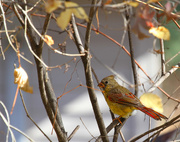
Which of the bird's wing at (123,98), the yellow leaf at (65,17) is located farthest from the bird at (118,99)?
the yellow leaf at (65,17)

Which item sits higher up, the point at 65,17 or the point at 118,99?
the point at 65,17

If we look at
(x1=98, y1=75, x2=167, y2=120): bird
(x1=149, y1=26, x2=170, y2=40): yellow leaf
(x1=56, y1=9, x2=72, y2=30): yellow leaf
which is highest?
(x1=56, y1=9, x2=72, y2=30): yellow leaf

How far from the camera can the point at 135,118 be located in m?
3.94

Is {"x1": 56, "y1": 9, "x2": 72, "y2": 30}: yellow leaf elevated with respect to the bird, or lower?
elevated

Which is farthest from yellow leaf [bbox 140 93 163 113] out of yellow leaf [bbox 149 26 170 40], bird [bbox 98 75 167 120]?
bird [bbox 98 75 167 120]

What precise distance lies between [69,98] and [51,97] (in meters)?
2.59

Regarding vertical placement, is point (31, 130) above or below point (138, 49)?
below

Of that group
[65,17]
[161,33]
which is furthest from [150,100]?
[65,17]

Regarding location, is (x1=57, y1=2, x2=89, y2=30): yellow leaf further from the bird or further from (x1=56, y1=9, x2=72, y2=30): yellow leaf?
the bird

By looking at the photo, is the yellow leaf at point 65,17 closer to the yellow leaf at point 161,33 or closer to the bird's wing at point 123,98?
the yellow leaf at point 161,33

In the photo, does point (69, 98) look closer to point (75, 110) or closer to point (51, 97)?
point (75, 110)

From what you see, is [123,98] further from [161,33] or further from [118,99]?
[161,33]

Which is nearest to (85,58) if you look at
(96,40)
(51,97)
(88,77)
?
(88,77)

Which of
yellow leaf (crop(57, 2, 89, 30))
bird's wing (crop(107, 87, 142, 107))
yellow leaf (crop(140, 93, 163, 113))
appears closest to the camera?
yellow leaf (crop(57, 2, 89, 30))
